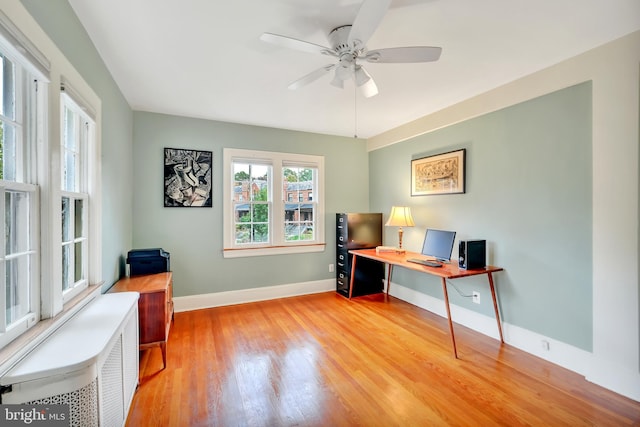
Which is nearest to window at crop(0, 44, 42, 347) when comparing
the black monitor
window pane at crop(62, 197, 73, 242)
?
window pane at crop(62, 197, 73, 242)

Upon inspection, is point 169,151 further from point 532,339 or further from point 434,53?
point 532,339

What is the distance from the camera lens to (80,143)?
194 centimetres

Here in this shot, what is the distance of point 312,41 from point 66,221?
1.98 m

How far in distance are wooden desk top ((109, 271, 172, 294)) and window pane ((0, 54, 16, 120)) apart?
1.45 m

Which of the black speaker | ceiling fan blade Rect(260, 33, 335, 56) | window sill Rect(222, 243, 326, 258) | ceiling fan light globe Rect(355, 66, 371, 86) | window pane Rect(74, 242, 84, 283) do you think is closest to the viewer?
ceiling fan blade Rect(260, 33, 335, 56)

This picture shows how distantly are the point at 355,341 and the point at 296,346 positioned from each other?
58 centimetres

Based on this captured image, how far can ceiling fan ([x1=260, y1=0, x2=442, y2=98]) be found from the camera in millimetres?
1448

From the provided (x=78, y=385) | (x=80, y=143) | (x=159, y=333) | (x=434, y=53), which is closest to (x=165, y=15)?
(x=80, y=143)

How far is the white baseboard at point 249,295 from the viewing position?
3.56m

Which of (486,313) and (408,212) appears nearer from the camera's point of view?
(486,313)

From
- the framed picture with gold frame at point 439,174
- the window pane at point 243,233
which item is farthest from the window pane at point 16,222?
the framed picture with gold frame at point 439,174

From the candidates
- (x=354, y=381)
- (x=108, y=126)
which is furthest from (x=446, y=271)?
(x=108, y=126)

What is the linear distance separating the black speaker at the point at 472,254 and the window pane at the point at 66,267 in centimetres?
303

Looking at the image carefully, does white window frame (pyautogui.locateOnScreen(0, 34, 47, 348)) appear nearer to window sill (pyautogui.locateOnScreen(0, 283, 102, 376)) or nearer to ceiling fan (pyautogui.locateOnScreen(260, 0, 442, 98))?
window sill (pyautogui.locateOnScreen(0, 283, 102, 376))
